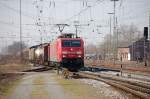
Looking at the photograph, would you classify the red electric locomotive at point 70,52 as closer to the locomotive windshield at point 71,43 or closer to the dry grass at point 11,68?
the locomotive windshield at point 71,43

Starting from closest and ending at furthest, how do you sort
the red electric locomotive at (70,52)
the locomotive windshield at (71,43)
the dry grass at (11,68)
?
the red electric locomotive at (70,52), the locomotive windshield at (71,43), the dry grass at (11,68)

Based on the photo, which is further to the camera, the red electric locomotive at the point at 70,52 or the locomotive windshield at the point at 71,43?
the locomotive windshield at the point at 71,43

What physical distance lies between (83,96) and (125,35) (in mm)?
132408

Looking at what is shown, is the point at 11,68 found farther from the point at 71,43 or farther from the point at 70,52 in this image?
the point at 71,43

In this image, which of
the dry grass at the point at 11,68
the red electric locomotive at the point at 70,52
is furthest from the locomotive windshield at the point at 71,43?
the dry grass at the point at 11,68

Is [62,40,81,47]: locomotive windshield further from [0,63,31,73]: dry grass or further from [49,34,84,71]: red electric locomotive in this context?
[0,63,31,73]: dry grass

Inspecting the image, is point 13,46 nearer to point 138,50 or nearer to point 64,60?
point 138,50

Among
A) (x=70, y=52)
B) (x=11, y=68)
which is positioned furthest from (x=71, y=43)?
(x=11, y=68)

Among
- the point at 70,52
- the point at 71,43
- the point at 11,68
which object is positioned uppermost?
the point at 71,43

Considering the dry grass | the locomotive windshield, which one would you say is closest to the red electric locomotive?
the locomotive windshield

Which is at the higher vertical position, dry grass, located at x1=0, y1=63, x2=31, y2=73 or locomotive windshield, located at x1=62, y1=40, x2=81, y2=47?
locomotive windshield, located at x1=62, y1=40, x2=81, y2=47

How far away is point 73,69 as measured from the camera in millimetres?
39594

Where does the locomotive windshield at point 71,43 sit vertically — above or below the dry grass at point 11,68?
above

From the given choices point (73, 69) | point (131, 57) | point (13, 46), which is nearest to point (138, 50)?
point (131, 57)
